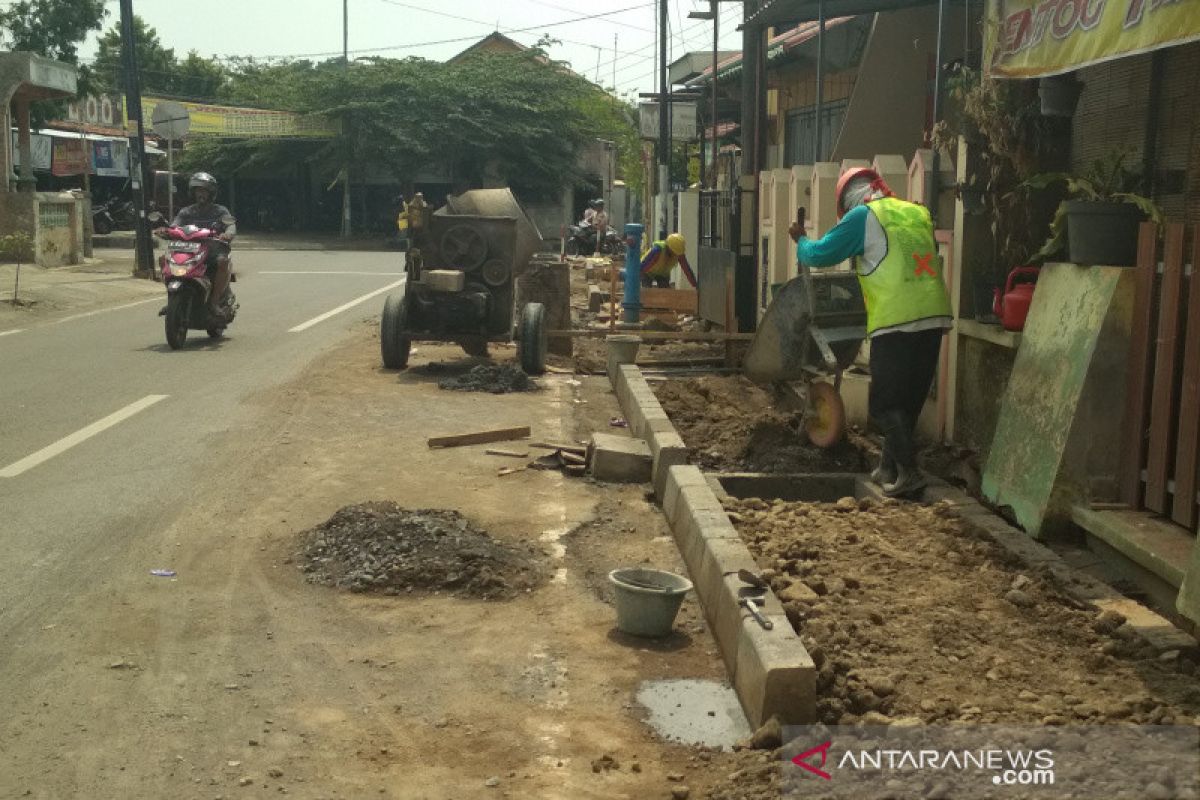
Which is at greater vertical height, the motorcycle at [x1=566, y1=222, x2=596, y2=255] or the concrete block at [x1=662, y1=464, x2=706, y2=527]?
the motorcycle at [x1=566, y1=222, x2=596, y2=255]

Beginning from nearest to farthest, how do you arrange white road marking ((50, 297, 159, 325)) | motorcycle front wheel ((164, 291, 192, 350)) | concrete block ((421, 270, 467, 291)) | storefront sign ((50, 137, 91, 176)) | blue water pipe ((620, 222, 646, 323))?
concrete block ((421, 270, 467, 291)) → motorcycle front wheel ((164, 291, 192, 350)) → blue water pipe ((620, 222, 646, 323)) → white road marking ((50, 297, 159, 325)) → storefront sign ((50, 137, 91, 176))

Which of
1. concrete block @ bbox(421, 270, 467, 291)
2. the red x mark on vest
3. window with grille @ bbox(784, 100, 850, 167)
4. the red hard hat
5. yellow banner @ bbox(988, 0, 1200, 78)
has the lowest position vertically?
concrete block @ bbox(421, 270, 467, 291)

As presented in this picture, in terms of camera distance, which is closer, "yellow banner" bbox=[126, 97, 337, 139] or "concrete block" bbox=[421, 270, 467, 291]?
"concrete block" bbox=[421, 270, 467, 291]

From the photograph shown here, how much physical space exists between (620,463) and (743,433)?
4.90ft

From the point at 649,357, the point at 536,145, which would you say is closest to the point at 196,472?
the point at 649,357

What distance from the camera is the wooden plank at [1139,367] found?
6.14 metres

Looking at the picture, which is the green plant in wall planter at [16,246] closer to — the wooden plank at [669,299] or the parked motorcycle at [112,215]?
the wooden plank at [669,299]

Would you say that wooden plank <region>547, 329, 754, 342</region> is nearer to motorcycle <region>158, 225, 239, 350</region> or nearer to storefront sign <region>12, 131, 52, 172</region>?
motorcycle <region>158, 225, 239, 350</region>

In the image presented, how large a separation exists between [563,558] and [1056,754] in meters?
3.37

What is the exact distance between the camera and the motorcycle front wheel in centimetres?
1462

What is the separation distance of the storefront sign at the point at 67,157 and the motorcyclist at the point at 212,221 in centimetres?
2649

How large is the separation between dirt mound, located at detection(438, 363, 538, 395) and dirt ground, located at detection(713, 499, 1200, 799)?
568 centimetres

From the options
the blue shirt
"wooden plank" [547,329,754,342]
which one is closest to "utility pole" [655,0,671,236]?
"wooden plank" [547,329,754,342]

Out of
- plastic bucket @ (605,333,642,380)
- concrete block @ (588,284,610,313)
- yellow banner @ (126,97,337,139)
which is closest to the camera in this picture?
plastic bucket @ (605,333,642,380)
